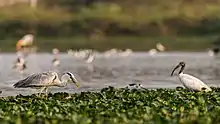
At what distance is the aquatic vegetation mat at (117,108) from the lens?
11336 mm

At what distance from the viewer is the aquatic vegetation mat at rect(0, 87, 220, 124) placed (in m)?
11.3

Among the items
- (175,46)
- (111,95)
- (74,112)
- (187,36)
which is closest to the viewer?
(74,112)

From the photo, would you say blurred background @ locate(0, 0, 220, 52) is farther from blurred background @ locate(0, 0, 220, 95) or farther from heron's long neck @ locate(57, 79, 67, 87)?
heron's long neck @ locate(57, 79, 67, 87)

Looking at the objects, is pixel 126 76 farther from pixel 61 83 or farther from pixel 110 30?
pixel 110 30

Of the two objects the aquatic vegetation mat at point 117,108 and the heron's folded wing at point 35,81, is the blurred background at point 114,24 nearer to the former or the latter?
the heron's folded wing at point 35,81

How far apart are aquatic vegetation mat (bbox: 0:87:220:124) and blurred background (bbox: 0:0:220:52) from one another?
1196 inches

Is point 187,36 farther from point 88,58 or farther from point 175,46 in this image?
point 88,58

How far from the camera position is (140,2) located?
230 ft

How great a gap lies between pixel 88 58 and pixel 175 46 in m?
14.5

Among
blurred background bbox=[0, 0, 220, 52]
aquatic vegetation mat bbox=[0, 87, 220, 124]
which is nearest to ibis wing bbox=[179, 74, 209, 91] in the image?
aquatic vegetation mat bbox=[0, 87, 220, 124]

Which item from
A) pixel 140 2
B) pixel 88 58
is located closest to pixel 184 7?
pixel 140 2

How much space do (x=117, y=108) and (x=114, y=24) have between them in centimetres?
4714

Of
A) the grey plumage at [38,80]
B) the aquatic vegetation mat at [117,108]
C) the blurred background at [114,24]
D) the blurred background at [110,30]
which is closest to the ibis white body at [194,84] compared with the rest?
the aquatic vegetation mat at [117,108]

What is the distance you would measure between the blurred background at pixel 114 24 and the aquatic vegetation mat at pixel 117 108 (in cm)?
3039
